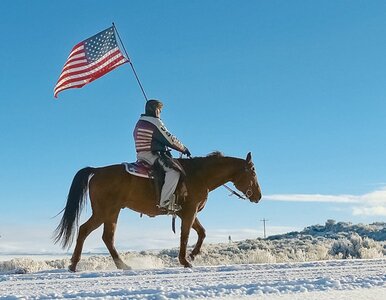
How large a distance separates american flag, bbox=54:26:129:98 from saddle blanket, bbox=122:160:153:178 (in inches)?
106

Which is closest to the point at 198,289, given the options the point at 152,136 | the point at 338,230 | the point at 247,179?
the point at 152,136

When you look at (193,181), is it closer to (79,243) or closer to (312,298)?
(79,243)

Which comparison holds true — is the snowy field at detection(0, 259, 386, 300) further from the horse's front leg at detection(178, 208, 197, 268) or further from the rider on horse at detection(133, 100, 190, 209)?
the horse's front leg at detection(178, 208, 197, 268)

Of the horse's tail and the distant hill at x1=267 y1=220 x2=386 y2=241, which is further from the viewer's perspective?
the distant hill at x1=267 y1=220 x2=386 y2=241

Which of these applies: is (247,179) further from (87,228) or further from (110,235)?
(87,228)

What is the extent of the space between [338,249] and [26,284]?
11729mm

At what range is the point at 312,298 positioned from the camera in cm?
512

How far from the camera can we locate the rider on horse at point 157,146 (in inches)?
429

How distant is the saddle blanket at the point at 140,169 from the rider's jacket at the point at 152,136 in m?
0.26

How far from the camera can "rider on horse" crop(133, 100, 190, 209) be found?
10906 mm

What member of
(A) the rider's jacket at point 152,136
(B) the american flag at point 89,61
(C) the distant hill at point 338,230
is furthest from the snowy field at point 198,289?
(C) the distant hill at point 338,230

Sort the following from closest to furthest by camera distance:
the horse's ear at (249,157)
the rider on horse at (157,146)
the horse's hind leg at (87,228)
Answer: the rider on horse at (157,146), the horse's hind leg at (87,228), the horse's ear at (249,157)

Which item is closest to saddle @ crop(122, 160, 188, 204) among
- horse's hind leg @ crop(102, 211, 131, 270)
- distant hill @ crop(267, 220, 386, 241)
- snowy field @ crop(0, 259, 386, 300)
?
horse's hind leg @ crop(102, 211, 131, 270)

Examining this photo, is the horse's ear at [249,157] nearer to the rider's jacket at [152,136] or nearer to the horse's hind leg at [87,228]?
the rider's jacket at [152,136]
